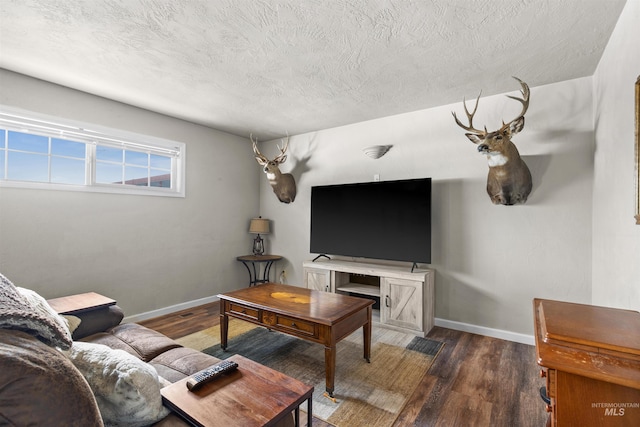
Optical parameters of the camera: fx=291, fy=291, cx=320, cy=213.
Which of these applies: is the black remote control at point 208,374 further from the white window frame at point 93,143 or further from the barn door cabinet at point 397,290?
the white window frame at point 93,143

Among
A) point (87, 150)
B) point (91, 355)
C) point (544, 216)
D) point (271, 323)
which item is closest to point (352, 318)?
point (271, 323)

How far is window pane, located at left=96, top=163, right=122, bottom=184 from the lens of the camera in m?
3.24

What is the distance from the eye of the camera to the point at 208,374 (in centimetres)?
130

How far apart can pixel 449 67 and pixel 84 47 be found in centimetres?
293

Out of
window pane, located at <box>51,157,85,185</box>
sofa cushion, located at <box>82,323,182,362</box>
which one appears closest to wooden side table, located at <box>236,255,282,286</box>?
window pane, located at <box>51,157,85,185</box>

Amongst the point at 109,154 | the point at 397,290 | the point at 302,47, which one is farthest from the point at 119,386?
the point at 109,154

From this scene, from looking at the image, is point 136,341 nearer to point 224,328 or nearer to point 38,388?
point 224,328

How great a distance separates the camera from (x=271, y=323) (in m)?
2.41

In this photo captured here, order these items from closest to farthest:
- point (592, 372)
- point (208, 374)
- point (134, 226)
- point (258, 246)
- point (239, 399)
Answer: point (592, 372) < point (239, 399) < point (208, 374) < point (134, 226) < point (258, 246)

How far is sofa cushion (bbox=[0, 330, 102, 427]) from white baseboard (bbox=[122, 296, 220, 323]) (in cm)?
316

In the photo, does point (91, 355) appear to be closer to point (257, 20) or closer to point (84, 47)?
point (257, 20)

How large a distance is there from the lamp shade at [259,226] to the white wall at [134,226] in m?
0.19

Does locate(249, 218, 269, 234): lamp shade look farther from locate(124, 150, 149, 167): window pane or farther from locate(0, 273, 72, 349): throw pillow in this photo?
locate(0, 273, 72, 349): throw pillow

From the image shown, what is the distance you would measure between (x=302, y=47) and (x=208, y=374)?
87.8 inches
